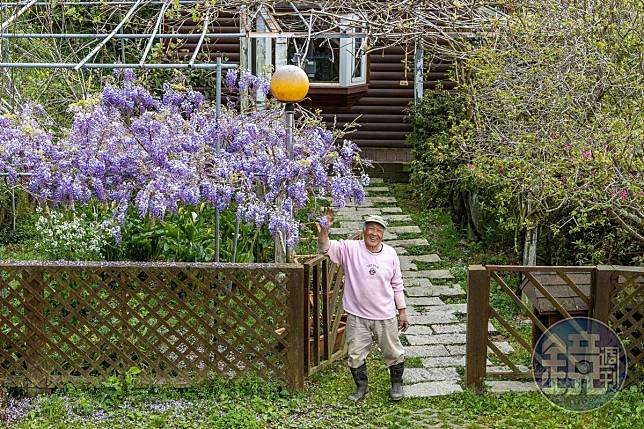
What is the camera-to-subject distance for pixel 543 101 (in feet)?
25.4

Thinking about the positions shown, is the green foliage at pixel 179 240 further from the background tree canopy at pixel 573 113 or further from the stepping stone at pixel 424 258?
the stepping stone at pixel 424 258

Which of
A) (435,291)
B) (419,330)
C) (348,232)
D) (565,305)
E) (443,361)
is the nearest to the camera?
(565,305)

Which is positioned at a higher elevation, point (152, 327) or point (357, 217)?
point (357, 217)

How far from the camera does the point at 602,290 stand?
7.04 meters

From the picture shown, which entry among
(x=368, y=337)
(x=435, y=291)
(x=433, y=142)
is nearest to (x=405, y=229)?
(x=433, y=142)

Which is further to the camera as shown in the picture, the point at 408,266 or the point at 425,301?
the point at 408,266

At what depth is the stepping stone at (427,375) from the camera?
24.6 ft

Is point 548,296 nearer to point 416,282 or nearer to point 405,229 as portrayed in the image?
point 416,282

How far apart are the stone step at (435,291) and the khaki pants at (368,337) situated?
2.69 meters

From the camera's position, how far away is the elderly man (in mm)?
6949

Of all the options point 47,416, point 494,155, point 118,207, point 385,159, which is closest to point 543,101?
point 494,155

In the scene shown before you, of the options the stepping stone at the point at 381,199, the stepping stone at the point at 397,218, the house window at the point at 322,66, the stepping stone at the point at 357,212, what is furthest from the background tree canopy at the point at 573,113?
the house window at the point at 322,66

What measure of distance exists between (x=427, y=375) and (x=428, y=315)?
1.55 m

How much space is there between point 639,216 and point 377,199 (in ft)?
20.4
